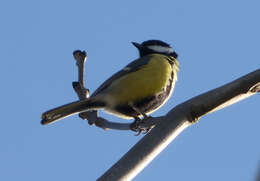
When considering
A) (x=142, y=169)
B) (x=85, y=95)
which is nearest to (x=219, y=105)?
(x=142, y=169)

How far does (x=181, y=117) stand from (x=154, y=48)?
3394 millimetres

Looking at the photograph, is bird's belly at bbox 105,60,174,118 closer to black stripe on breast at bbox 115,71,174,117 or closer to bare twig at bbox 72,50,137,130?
black stripe on breast at bbox 115,71,174,117

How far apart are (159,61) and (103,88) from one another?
82cm

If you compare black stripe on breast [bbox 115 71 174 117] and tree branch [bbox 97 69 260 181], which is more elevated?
black stripe on breast [bbox 115 71 174 117]

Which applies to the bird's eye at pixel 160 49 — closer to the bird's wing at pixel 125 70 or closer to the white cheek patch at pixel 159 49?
the white cheek patch at pixel 159 49

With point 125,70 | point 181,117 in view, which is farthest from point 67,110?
point 181,117

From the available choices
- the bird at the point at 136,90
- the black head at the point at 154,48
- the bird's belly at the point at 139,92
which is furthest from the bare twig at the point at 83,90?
the black head at the point at 154,48

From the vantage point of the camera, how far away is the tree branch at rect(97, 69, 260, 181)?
203cm

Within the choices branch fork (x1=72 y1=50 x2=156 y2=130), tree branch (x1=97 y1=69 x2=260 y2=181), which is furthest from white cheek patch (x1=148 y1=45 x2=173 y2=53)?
tree branch (x1=97 y1=69 x2=260 y2=181)

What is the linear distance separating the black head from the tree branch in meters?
3.26

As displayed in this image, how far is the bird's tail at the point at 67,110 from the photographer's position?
313 centimetres

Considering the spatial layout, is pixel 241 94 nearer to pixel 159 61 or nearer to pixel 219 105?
pixel 219 105

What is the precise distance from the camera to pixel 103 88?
417cm

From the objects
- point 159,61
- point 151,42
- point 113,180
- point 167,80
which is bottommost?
point 113,180
